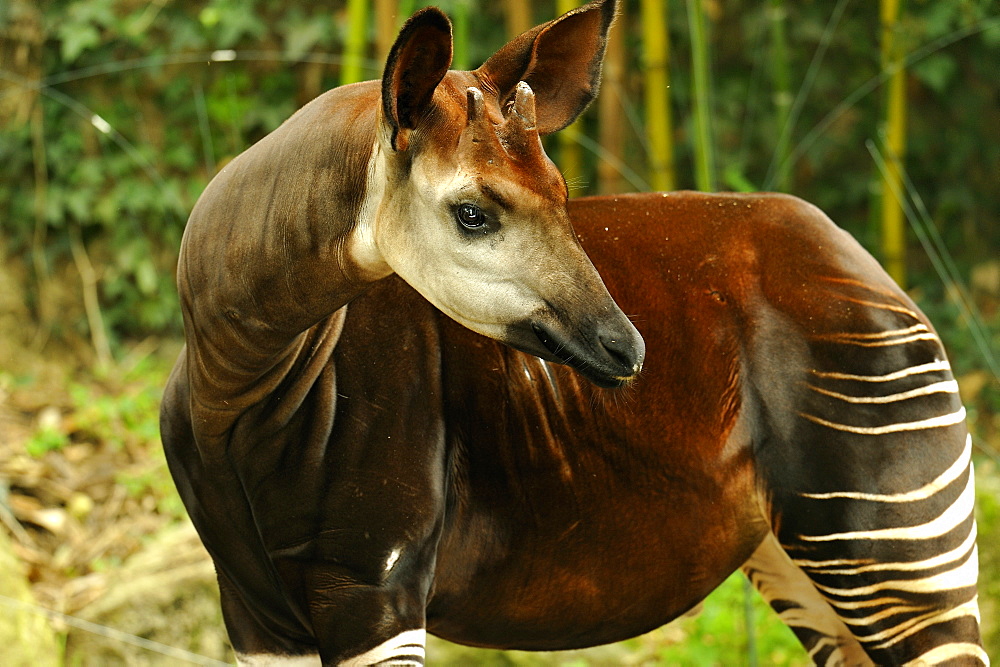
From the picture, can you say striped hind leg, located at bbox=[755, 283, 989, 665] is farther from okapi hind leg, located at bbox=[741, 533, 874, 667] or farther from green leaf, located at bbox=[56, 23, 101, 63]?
green leaf, located at bbox=[56, 23, 101, 63]

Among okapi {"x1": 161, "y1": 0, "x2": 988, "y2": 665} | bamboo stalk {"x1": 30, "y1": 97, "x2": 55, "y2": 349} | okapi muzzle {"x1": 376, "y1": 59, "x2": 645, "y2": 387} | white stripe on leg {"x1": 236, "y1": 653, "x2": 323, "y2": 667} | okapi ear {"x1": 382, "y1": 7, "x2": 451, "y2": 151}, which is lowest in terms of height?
bamboo stalk {"x1": 30, "y1": 97, "x2": 55, "y2": 349}

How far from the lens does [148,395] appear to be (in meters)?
5.73

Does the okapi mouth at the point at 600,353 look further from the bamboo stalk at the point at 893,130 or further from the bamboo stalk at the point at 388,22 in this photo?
the bamboo stalk at the point at 893,130

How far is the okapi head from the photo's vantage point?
1.69 metres

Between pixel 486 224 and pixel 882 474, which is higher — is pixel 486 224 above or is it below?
above

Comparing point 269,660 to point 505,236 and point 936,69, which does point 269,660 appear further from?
point 936,69

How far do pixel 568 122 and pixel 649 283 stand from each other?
0.43 m

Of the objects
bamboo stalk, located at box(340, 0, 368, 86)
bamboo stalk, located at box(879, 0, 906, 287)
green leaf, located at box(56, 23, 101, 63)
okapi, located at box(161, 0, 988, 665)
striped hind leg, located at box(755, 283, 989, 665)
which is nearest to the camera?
okapi, located at box(161, 0, 988, 665)

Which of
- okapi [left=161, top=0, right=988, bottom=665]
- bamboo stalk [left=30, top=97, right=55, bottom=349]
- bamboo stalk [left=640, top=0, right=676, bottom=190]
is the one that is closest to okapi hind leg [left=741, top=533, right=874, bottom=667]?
okapi [left=161, top=0, right=988, bottom=665]

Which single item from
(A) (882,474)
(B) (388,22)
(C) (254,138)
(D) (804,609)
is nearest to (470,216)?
(A) (882,474)

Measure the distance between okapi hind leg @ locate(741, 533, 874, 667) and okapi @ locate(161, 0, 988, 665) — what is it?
34 cm

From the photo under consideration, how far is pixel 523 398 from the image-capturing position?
86.6 inches

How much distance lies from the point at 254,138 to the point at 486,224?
5.18 meters

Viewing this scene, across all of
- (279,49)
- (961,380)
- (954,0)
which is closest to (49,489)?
(279,49)
